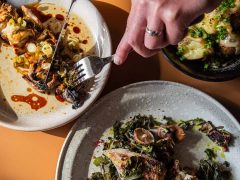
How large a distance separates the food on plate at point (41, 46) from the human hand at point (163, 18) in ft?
2.31

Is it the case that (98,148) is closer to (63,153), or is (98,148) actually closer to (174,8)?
(63,153)

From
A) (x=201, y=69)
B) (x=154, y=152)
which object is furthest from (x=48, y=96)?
(x=201, y=69)

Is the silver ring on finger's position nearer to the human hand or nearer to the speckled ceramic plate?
the human hand

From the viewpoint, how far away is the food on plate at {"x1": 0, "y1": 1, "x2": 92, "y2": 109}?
6.49 feet

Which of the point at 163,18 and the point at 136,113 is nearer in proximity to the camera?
the point at 163,18

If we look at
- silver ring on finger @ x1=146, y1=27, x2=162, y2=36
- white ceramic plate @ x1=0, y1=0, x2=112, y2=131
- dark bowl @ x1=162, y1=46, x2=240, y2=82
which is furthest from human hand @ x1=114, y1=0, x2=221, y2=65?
white ceramic plate @ x1=0, y1=0, x2=112, y2=131

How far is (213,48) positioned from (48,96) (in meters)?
0.76

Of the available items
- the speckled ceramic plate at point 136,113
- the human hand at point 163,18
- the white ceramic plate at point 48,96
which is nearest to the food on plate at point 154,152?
the speckled ceramic plate at point 136,113

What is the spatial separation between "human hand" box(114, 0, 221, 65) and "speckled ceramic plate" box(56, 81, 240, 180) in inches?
25.2

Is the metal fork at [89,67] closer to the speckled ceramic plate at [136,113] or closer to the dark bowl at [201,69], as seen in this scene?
the speckled ceramic plate at [136,113]

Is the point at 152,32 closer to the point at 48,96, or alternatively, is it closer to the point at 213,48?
the point at 213,48

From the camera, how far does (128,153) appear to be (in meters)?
1.86

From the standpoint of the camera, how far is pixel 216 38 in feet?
6.11

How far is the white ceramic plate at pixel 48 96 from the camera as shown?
1925 mm
